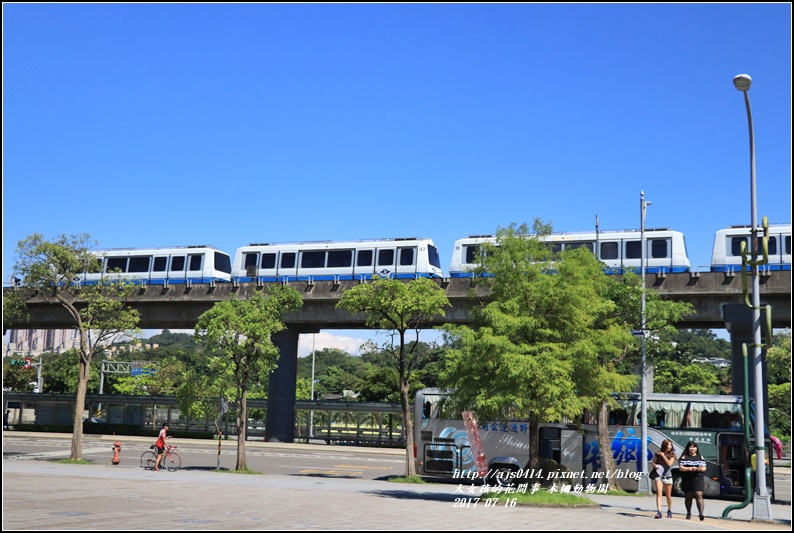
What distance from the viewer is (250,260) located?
56594 millimetres

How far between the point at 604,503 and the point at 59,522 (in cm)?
1472

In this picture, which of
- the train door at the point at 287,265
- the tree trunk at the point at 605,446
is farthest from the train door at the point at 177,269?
the tree trunk at the point at 605,446

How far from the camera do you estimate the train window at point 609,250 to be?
4794 cm

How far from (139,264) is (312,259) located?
13.3 m

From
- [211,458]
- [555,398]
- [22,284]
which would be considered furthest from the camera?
[211,458]

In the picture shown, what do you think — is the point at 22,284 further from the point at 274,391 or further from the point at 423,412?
the point at 274,391

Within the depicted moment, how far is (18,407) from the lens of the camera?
238 feet

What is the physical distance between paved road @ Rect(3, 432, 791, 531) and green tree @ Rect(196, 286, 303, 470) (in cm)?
632

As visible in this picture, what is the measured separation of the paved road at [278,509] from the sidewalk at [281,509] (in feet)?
0.07

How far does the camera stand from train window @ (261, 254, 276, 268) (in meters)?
55.8

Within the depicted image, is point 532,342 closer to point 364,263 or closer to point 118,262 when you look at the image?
point 364,263

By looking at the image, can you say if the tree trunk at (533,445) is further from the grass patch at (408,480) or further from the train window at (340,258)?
the train window at (340,258)

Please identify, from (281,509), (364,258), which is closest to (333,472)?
(281,509)

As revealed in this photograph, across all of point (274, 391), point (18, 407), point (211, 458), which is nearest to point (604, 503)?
point (211, 458)
